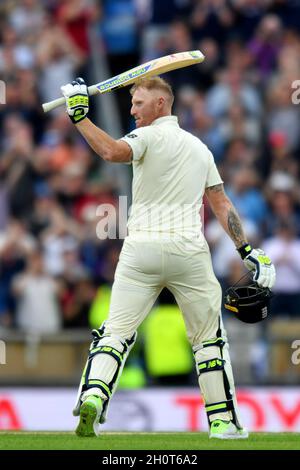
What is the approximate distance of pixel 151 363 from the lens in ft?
41.2

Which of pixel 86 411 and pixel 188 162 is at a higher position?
pixel 188 162

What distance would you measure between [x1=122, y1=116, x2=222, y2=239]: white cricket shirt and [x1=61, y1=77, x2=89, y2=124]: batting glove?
36cm

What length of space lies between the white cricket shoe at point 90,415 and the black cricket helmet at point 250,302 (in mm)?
1100

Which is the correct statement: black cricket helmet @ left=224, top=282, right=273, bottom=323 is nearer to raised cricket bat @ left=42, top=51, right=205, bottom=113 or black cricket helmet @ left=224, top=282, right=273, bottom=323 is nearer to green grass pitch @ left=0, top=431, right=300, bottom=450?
green grass pitch @ left=0, top=431, right=300, bottom=450

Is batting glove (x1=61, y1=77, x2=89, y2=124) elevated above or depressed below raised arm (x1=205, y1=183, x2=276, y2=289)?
above

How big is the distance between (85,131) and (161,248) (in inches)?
33.1

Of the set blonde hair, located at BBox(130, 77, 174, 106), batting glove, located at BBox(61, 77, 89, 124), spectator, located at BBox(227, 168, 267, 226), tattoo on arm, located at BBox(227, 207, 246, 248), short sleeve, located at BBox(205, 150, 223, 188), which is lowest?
tattoo on arm, located at BBox(227, 207, 246, 248)

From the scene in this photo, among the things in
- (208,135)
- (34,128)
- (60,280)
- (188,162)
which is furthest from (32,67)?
(188,162)

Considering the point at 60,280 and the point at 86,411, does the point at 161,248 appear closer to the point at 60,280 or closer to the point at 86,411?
the point at 86,411

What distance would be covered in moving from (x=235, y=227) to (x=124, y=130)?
767 centimetres

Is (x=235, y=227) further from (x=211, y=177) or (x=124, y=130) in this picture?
(x=124, y=130)

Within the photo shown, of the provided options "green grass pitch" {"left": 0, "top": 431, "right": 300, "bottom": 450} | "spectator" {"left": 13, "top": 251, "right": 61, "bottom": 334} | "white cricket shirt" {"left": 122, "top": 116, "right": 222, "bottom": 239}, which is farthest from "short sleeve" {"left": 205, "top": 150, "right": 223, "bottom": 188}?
"spectator" {"left": 13, "top": 251, "right": 61, "bottom": 334}

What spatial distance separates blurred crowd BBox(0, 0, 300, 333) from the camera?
1346 centimetres

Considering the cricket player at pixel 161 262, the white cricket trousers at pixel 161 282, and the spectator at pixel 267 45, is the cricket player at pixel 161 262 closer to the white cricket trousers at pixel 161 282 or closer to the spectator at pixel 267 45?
the white cricket trousers at pixel 161 282
